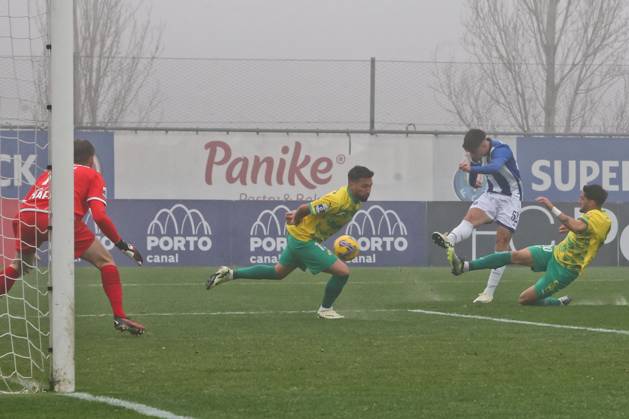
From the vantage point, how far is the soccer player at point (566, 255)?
12.8m

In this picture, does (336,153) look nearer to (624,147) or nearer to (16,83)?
(624,147)

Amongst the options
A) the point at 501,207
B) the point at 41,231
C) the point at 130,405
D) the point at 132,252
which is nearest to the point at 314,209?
the point at 132,252

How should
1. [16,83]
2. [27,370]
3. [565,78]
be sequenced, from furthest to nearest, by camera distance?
[565,78] → [16,83] → [27,370]

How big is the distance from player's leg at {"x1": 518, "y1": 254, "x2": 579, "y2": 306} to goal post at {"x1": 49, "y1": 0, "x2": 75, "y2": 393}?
713 centimetres

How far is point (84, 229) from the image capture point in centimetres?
1033

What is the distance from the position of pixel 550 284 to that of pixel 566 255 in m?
0.33

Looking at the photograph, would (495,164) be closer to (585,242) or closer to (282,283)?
(585,242)

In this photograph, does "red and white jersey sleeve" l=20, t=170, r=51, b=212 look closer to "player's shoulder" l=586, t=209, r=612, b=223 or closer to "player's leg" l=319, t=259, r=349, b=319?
"player's leg" l=319, t=259, r=349, b=319

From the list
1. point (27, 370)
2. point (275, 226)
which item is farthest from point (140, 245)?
point (27, 370)

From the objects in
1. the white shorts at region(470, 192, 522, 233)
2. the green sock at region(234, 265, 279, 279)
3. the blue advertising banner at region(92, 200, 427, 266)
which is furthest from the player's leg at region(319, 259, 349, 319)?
the blue advertising banner at region(92, 200, 427, 266)

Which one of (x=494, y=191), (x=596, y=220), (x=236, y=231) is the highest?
(x=494, y=191)

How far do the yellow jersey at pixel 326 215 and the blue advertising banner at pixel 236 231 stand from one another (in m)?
11.7

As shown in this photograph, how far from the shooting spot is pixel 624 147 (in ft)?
93.1

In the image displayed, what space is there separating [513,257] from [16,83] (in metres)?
5.58
